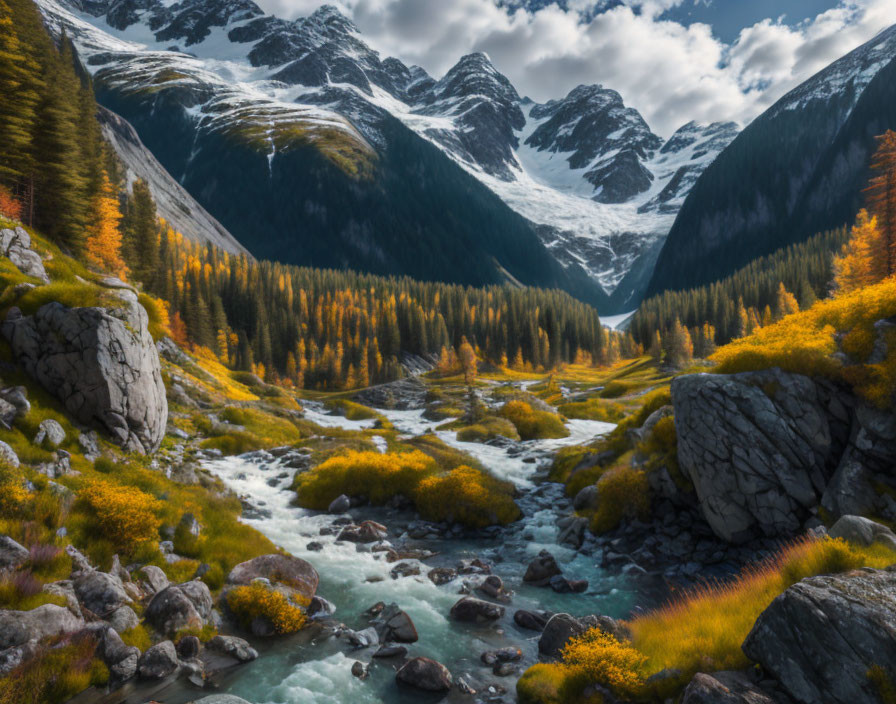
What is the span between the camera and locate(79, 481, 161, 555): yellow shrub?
14.2 meters

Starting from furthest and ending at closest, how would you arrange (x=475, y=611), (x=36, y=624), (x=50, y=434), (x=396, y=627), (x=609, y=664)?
1. (x=50, y=434)
2. (x=475, y=611)
3. (x=396, y=627)
4. (x=609, y=664)
5. (x=36, y=624)

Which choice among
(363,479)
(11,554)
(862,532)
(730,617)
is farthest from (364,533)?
(862,532)

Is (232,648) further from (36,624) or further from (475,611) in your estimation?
(475,611)

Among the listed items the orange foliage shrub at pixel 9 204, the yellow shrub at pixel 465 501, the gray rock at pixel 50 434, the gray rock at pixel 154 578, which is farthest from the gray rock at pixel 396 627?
the orange foliage shrub at pixel 9 204

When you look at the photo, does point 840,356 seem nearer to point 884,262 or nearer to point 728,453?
point 728,453

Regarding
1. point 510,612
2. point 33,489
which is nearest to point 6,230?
point 33,489

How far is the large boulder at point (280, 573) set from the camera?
1587 cm

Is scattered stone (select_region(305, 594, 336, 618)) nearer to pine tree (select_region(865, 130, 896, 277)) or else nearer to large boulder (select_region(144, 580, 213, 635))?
large boulder (select_region(144, 580, 213, 635))

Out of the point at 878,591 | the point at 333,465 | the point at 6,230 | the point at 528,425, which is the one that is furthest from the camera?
the point at 528,425

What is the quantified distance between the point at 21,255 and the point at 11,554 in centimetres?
2233

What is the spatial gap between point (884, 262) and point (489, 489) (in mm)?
55680

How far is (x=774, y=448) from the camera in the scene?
1850 centimetres

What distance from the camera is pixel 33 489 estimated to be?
13.9m

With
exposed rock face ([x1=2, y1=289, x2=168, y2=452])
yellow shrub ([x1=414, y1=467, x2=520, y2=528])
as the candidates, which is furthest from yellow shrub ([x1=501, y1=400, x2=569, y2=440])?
exposed rock face ([x1=2, y1=289, x2=168, y2=452])
